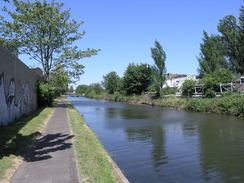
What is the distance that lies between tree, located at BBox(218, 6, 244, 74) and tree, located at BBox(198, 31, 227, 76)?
1.23 meters

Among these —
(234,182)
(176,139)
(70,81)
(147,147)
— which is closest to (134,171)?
(234,182)

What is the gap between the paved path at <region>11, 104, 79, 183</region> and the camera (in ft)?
17.6

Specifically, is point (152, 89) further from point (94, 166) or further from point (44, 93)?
point (94, 166)

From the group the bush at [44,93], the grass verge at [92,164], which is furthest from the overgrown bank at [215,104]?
the grass verge at [92,164]

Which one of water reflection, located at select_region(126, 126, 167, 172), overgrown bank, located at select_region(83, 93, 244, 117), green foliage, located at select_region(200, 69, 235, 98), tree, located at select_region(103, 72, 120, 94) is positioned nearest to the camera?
water reflection, located at select_region(126, 126, 167, 172)

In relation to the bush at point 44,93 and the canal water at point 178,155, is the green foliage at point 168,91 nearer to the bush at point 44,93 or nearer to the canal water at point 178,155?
the bush at point 44,93

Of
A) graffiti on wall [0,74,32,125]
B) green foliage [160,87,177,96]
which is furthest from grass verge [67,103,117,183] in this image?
green foliage [160,87,177,96]

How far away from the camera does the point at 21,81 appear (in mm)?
16938

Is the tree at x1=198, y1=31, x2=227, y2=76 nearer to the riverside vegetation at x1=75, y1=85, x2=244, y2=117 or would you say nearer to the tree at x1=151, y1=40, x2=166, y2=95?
the tree at x1=151, y1=40, x2=166, y2=95

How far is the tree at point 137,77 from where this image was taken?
57.0 metres

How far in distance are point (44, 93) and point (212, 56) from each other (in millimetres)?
31842

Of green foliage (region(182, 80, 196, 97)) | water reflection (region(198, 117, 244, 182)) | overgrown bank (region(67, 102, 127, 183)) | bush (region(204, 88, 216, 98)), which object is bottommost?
water reflection (region(198, 117, 244, 182))

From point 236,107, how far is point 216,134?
10460 millimetres

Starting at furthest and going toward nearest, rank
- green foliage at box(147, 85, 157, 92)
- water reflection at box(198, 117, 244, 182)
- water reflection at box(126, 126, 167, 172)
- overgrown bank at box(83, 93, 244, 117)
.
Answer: green foliage at box(147, 85, 157, 92)
overgrown bank at box(83, 93, 244, 117)
water reflection at box(126, 126, 167, 172)
water reflection at box(198, 117, 244, 182)
